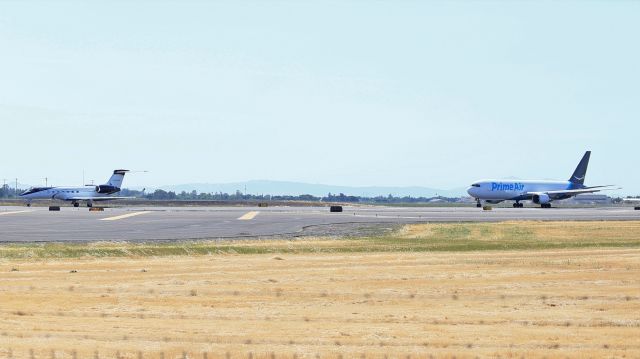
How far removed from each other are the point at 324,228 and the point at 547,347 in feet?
155

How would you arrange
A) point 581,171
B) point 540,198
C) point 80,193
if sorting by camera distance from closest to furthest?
point 540,198 < point 581,171 < point 80,193

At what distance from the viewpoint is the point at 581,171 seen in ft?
490

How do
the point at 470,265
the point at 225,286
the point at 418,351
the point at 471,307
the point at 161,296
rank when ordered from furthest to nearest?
the point at 470,265
the point at 225,286
the point at 161,296
the point at 471,307
the point at 418,351

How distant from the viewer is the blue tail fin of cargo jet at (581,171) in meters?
149

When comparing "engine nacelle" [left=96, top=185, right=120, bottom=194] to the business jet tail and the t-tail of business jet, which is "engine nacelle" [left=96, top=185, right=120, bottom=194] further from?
the t-tail of business jet

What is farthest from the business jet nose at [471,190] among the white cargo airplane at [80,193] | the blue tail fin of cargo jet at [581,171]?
the white cargo airplane at [80,193]

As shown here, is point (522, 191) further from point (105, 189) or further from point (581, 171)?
point (105, 189)

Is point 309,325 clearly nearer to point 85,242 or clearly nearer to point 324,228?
point 85,242

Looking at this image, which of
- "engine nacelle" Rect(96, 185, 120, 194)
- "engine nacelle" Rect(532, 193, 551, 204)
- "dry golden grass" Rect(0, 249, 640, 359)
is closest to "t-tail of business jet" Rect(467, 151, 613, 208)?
"engine nacelle" Rect(532, 193, 551, 204)

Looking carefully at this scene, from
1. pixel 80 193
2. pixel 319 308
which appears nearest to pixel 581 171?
pixel 80 193

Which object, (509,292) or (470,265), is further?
(470,265)

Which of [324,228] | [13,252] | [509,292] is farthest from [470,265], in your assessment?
[324,228]

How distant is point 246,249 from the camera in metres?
45.5

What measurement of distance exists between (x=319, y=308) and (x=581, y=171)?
436ft
